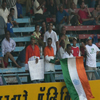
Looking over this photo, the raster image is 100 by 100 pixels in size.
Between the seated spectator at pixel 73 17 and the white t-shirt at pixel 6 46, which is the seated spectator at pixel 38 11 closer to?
the seated spectator at pixel 73 17

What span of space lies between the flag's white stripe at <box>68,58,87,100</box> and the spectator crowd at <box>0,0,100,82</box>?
0.66m

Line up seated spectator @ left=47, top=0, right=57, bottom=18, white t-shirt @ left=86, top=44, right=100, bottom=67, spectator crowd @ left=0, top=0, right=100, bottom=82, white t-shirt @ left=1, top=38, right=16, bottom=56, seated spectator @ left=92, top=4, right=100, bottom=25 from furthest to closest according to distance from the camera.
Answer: seated spectator @ left=92, top=4, right=100, bottom=25 → seated spectator @ left=47, top=0, right=57, bottom=18 → white t-shirt @ left=1, top=38, right=16, bottom=56 → white t-shirt @ left=86, top=44, right=100, bottom=67 → spectator crowd @ left=0, top=0, right=100, bottom=82

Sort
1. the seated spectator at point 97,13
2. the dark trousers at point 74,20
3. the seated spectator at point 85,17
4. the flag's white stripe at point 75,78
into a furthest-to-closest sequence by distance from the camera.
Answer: the seated spectator at point 97,13, the seated spectator at point 85,17, the dark trousers at point 74,20, the flag's white stripe at point 75,78

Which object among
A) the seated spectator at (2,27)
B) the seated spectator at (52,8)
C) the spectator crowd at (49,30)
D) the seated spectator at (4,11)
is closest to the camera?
the spectator crowd at (49,30)

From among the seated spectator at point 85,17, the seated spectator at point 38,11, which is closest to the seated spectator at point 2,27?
the seated spectator at point 38,11

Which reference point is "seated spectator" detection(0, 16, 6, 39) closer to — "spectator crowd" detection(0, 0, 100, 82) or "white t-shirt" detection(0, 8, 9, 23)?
"spectator crowd" detection(0, 0, 100, 82)

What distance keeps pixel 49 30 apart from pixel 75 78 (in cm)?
321

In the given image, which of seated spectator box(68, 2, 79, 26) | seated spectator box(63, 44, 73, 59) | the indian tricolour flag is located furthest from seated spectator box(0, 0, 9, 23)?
the indian tricolour flag

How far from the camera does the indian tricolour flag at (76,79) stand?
7.82 m

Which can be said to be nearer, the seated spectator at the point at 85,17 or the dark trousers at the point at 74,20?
the dark trousers at the point at 74,20

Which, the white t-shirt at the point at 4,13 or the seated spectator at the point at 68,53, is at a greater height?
the white t-shirt at the point at 4,13

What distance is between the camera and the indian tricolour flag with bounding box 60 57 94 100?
7.82 meters

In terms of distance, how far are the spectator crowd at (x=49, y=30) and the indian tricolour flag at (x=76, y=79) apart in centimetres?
60

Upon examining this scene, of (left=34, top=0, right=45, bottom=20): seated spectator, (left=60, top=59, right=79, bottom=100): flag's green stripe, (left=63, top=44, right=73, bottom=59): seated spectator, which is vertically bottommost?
(left=60, top=59, right=79, bottom=100): flag's green stripe
